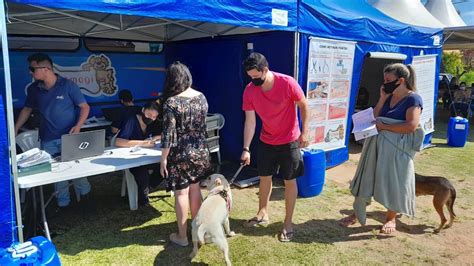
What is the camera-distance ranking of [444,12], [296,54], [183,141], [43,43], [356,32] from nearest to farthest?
[183,141], [296,54], [356,32], [43,43], [444,12]

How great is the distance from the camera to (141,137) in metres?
4.07

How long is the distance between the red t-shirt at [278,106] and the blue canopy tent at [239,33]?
0.93m

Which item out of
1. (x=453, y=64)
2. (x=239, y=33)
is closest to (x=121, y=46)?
(x=239, y=33)

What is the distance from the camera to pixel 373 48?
229 inches

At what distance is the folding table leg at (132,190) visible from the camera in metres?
3.87

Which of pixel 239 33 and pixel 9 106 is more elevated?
pixel 239 33

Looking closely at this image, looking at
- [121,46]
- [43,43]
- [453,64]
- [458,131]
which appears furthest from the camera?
[453,64]

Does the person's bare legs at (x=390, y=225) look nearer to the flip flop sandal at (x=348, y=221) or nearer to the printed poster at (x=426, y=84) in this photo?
the flip flop sandal at (x=348, y=221)

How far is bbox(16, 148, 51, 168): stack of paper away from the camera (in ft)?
9.11

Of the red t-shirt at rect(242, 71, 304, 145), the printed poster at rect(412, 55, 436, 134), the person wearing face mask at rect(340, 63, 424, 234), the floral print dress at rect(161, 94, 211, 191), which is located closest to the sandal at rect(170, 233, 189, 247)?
the floral print dress at rect(161, 94, 211, 191)

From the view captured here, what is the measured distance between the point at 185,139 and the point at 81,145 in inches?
41.2

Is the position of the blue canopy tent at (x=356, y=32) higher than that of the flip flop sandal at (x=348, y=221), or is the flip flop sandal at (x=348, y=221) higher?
the blue canopy tent at (x=356, y=32)

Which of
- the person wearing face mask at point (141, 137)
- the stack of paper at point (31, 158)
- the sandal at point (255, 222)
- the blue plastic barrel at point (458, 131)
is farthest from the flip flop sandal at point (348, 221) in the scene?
the blue plastic barrel at point (458, 131)

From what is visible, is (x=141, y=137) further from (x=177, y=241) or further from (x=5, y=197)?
(x=5, y=197)
